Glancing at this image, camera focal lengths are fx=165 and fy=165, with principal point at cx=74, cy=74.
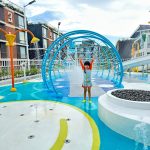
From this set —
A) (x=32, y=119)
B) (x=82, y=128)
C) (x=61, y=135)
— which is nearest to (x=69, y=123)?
(x=82, y=128)

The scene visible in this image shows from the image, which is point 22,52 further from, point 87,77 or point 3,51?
point 87,77

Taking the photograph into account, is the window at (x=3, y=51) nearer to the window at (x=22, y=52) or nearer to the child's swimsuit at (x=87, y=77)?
the window at (x=22, y=52)

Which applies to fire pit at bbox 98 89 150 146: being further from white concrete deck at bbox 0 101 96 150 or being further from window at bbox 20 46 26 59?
window at bbox 20 46 26 59

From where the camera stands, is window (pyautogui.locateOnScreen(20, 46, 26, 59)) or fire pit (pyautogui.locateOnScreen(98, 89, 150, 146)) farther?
window (pyautogui.locateOnScreen(20, 46, 26, 59))

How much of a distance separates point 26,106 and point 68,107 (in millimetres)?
1490

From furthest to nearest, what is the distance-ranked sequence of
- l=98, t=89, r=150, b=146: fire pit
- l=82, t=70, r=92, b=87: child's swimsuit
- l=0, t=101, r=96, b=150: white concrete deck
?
l=82, t=70, r=92, b=87: child's swimsuit
l=98, t=89, r=150, b=146: fire pit
l=0, t=101, r=96, b=150: white concrete deck

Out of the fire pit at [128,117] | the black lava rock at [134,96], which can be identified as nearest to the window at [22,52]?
the black lava rock at [134,96]

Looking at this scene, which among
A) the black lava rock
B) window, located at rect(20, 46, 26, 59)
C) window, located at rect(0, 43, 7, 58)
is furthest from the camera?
window, located at rect(20, 46, 26, 59)

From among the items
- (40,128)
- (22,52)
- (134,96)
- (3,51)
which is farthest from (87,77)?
(22,52)

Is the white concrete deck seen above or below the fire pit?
below

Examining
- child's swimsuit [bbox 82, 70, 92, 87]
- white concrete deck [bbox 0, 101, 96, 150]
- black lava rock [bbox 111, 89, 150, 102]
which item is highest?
child's swimsuit [bbox 82, 70, 92, 87]

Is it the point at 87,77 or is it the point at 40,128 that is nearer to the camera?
the point at 40,128

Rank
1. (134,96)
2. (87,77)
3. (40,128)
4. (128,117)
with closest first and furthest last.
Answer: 1. (128,117)
2. (40,128)
3. (134,96)
4. (87,77)

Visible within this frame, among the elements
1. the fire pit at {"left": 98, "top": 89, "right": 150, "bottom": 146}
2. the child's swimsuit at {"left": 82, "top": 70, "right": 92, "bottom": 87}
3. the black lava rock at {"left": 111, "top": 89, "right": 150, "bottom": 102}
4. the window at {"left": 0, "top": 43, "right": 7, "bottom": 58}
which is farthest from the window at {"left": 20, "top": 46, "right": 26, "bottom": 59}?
the fire pit at {"left": 98, "top": 89, "right": 150, "bottom": 146}
